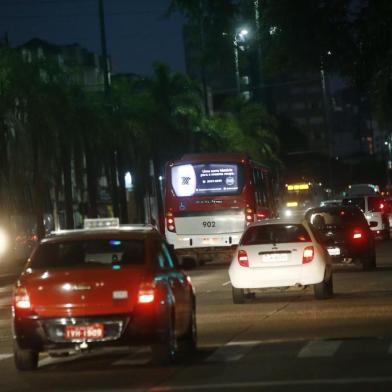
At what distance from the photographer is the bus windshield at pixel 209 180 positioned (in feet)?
129

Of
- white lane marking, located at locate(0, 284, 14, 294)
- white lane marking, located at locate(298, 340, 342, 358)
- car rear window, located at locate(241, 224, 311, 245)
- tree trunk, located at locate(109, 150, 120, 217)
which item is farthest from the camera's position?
tree trunk, located at locate(109, 150, 120, 217)

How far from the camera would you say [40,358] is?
15.4 meters

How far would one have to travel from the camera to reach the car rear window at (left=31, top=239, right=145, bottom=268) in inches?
536

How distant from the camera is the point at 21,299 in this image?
43.7ft

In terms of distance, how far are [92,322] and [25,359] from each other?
1.05 metres

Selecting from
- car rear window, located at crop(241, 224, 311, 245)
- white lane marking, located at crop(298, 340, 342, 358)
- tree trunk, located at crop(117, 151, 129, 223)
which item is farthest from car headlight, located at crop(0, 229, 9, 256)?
white lane marking, located at crop(298, 340, 342, 358)

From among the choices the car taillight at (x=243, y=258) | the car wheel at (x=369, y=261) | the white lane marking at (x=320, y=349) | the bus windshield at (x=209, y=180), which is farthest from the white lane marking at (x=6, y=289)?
the white lane marking at (x=320, y=349)

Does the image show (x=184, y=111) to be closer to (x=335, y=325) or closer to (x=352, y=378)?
(x=335, y=325)

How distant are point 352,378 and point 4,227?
3527 centimetres

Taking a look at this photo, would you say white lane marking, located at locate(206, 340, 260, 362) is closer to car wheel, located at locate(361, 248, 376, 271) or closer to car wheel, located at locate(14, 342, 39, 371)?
car wheel, located at locate(14, 342, 39, 371)

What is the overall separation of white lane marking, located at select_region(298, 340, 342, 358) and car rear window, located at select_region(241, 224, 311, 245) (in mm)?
6869

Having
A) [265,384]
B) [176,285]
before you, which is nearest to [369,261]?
[176,285]

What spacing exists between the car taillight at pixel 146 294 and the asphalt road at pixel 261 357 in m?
0.79

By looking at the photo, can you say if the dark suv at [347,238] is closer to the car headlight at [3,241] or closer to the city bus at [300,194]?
the car headlight at [3,241]
